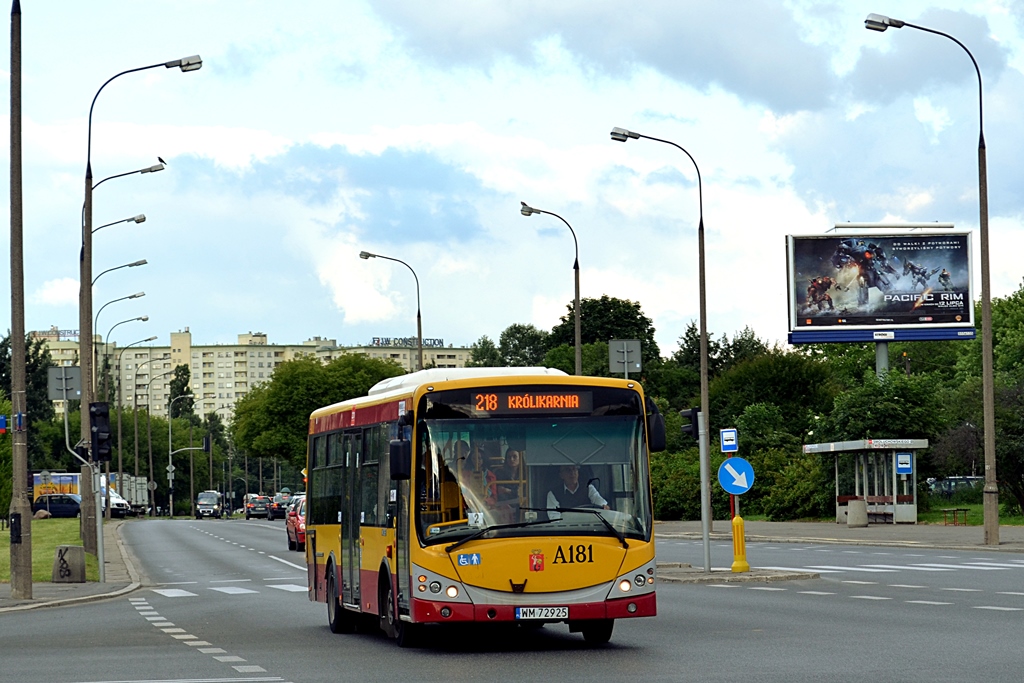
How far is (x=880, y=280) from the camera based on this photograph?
66375 mm

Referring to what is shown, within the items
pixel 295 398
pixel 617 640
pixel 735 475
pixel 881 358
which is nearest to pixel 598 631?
pixel 617 640

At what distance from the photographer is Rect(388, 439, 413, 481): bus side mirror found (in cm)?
1550

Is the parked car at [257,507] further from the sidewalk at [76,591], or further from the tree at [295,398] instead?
the sidewalk at [76,591]

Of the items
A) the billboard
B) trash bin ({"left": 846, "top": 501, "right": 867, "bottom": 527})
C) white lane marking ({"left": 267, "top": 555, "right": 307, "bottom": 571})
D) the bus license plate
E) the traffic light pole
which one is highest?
the billboard

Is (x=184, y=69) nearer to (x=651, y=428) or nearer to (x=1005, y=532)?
(x=651, y=428)

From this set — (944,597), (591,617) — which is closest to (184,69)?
(944,597)

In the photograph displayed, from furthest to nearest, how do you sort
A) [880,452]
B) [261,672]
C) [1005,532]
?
[880,452]
[1005,532]
[261,672]

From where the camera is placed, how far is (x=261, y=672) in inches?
557

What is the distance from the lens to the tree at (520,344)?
148 m

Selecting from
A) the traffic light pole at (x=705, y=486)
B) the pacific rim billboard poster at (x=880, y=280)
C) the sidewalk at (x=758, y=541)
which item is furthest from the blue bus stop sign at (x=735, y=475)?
the pacific rim billboard poster at (x=880, y=280)

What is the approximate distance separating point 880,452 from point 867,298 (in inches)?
557

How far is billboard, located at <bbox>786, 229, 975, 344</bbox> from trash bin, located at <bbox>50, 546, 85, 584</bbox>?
40.4 meters

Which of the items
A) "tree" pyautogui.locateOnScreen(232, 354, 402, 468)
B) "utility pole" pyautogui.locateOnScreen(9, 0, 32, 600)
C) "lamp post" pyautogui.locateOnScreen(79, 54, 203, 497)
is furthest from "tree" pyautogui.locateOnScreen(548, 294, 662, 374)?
"utility pole" pyautogui.locateOnScreen(9, 0, 32, 600)

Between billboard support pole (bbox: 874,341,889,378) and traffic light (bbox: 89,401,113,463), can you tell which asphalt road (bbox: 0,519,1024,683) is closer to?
traffic light (bbox: 89,401,113,463)
